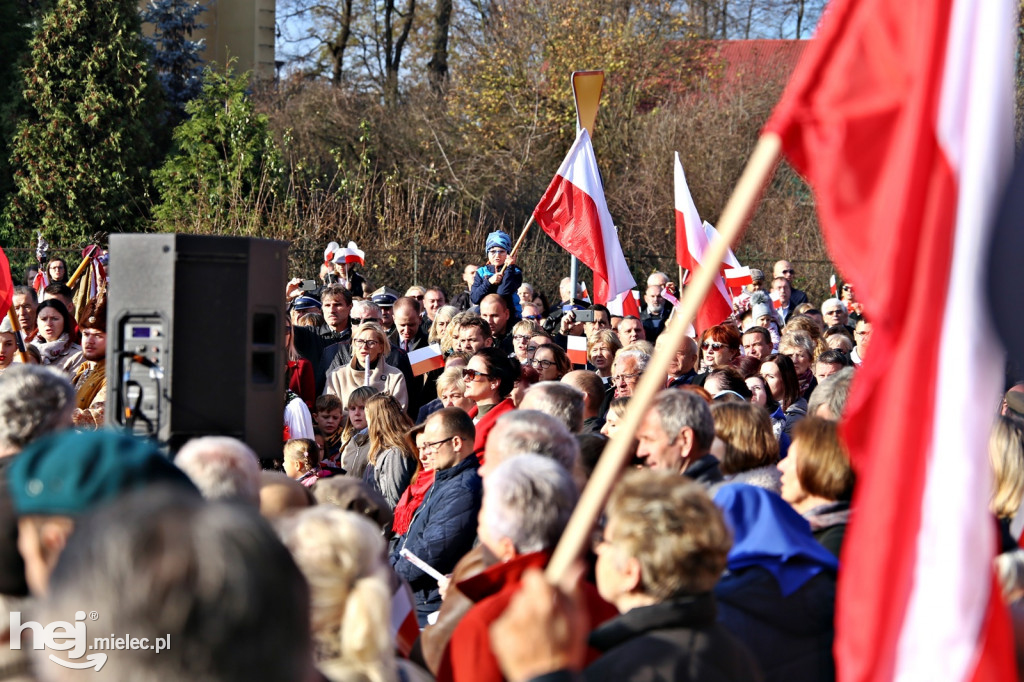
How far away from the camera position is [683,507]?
2855 mm

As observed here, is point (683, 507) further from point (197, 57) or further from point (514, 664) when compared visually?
point (197, 57)

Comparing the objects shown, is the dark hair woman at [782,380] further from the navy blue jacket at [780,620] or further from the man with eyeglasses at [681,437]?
the navy blue jacket at [780,620]

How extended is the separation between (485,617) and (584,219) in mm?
7058

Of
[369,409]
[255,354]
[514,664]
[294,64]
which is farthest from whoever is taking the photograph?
[294,64]

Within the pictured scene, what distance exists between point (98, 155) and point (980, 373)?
22350 mm

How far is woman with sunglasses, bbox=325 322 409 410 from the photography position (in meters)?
8.04

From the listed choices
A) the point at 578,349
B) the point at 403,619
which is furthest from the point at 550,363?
the point at 403,619

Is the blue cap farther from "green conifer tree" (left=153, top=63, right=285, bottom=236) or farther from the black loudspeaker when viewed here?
"green conifer tree" (left=153, top=63, right=285, bottom=236)

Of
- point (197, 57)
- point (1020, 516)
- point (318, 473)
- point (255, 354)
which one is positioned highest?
point (197, 57)

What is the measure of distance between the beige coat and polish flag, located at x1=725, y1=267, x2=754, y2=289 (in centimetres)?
465

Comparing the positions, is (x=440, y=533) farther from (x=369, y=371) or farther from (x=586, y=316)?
(x=586, y=316)

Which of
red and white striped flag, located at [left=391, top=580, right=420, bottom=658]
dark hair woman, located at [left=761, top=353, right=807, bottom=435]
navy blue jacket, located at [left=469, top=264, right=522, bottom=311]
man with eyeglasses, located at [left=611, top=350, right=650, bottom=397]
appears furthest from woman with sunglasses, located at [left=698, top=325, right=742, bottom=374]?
red and white striped flag, located at [left=391, top=580, right=420, bottom=658]

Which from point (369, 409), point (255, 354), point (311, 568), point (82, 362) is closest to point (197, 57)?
point (82, 362)

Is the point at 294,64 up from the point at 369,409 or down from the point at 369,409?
up
